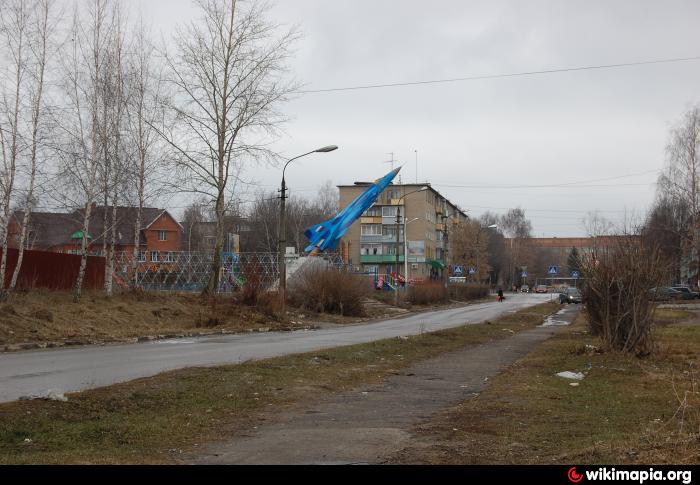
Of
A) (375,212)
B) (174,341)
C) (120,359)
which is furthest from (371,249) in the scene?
(120,359)

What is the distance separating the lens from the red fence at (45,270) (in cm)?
2830

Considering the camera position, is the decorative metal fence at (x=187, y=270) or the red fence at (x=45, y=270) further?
the decorative metal fence at (x=187, y=270)

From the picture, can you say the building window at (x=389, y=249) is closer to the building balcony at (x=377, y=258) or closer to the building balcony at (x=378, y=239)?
the building balcony at (x=377, y=258)

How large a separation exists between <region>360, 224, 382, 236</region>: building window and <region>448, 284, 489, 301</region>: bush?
3254 centimetres

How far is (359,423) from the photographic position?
8078mm

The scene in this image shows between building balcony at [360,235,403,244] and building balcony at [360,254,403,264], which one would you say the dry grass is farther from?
building balcony at [360,235,403,244]

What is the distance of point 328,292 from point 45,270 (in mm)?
14073

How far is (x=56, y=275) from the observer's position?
99.7ft

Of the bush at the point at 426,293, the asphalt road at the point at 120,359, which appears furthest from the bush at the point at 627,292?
the bush at the point at 426,293

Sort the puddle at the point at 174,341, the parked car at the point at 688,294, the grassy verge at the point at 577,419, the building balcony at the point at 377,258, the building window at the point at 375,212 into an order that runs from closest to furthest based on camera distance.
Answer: the grassy verge at the point at 577,419 < the puddle at the point at 174,341 < the parked car at the point at 688,294 < the building balcony at the point at 377,258 < the building window at the point at 375,212

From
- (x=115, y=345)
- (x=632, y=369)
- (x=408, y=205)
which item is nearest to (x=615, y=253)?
(x=632, y=369)

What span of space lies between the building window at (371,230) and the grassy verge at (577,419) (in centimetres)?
9233

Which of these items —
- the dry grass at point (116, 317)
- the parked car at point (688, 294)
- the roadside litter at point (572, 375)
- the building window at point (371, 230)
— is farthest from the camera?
the building window at point (371, 230)
